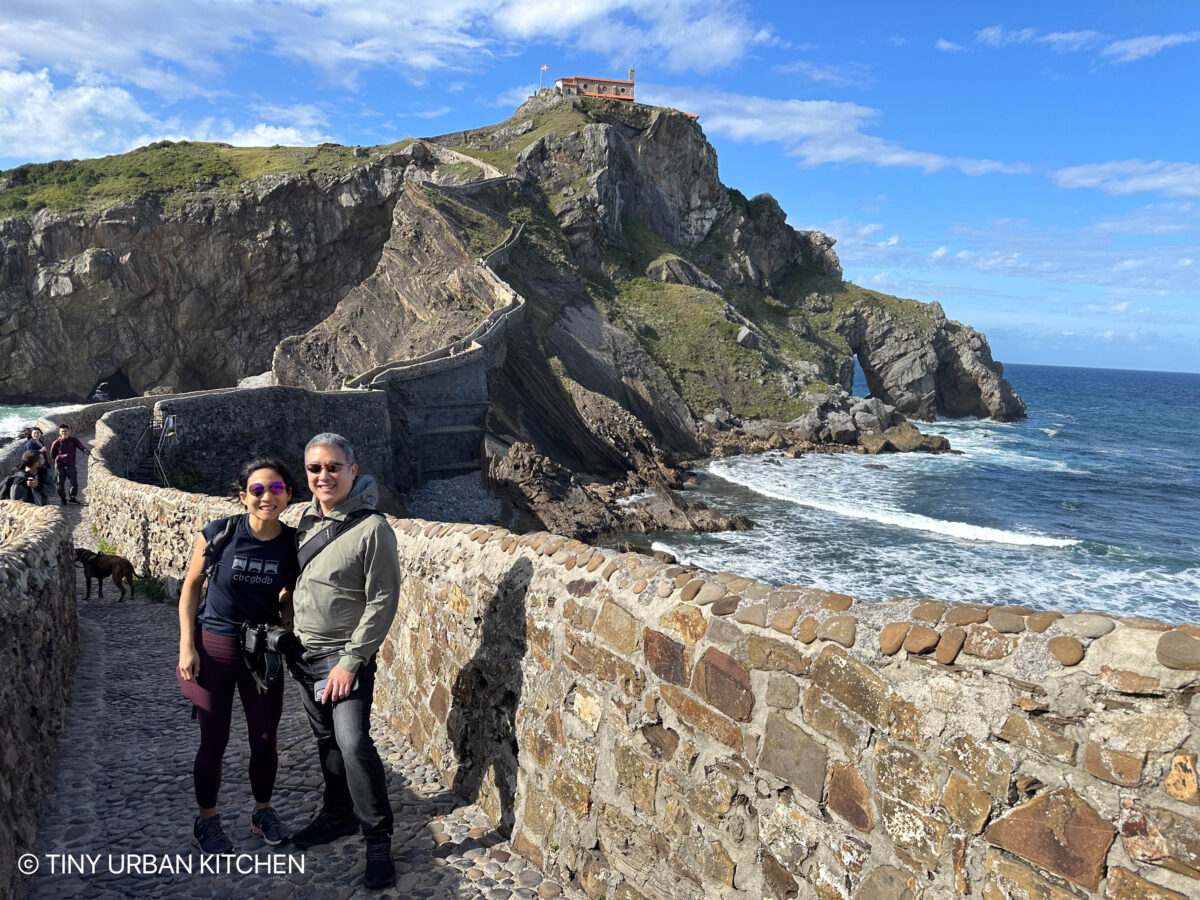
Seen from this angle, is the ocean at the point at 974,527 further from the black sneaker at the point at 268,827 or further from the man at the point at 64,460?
the black sneaker at the point at 268,827

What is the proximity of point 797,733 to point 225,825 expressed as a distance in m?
3.34

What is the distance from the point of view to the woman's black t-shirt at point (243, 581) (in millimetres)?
3922

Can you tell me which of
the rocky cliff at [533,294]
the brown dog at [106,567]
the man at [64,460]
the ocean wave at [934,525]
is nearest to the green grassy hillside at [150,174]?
the rocky cliff at [533,294]

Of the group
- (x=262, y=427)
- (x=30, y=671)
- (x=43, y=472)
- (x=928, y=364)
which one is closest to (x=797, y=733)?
(x=30, y=671)

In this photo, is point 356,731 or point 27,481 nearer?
point 356,731

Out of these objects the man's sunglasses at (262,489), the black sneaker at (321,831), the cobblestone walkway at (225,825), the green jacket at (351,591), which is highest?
the man's sunglasses at (262,489)

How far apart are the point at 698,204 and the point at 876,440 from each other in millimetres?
31348

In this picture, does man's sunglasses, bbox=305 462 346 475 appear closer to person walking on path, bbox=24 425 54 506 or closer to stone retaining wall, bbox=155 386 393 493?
person walking on path, bbox=24 425 54 506

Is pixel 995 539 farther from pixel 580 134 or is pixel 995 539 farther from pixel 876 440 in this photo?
pixel 580 134

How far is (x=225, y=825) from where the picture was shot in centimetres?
435

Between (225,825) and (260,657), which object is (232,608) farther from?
(225,825)

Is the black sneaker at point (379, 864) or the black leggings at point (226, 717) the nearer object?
the black sneaker at point (379, 864)

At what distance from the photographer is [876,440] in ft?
144

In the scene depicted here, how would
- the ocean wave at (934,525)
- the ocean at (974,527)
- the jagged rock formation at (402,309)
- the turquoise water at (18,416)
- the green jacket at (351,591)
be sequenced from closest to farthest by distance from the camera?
the green jacket at (351,591), the ocean at (974,527), the ocean wave at (934,525), the jagged rock formation at (402,309), the turquoise water at (18,416)
